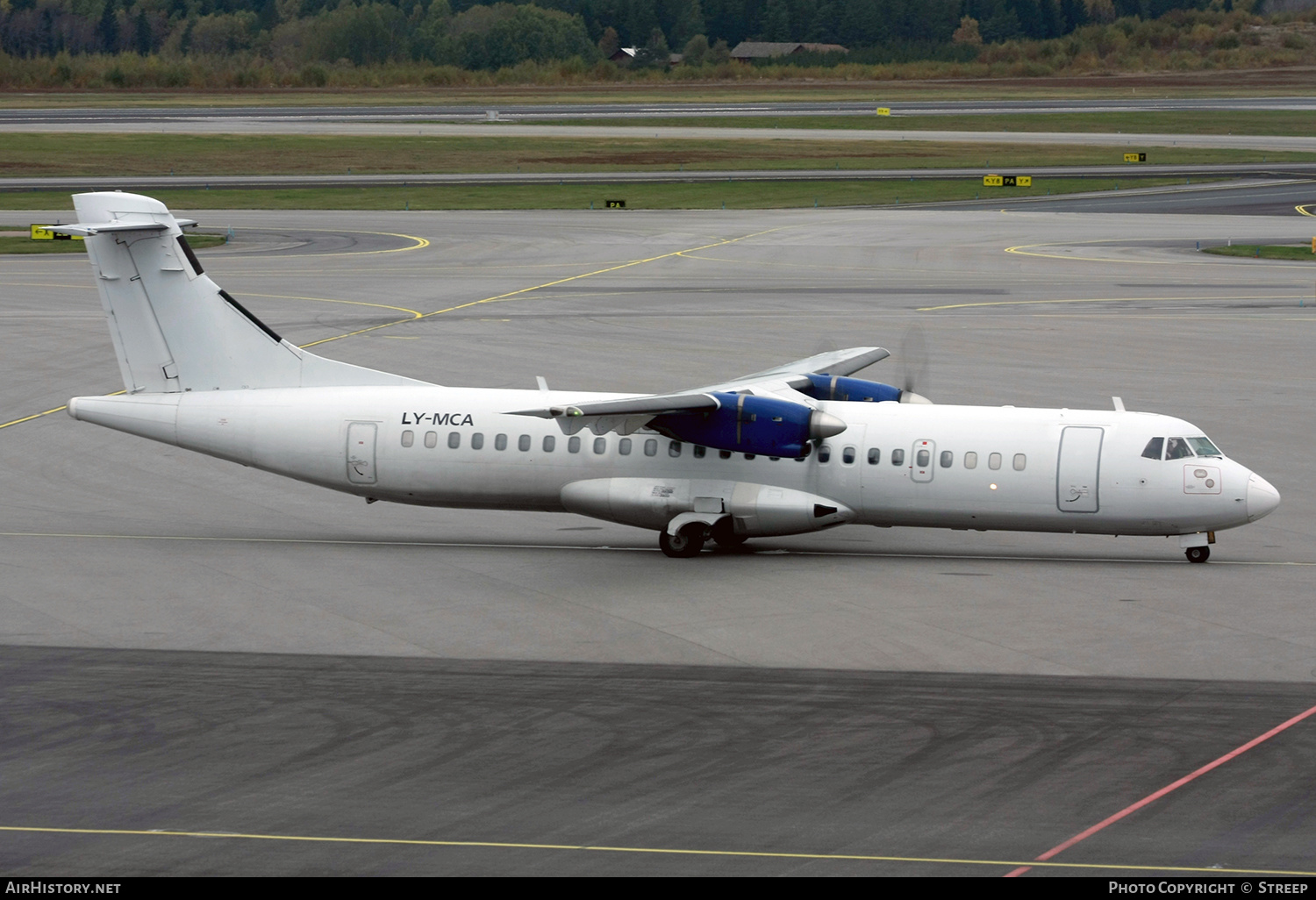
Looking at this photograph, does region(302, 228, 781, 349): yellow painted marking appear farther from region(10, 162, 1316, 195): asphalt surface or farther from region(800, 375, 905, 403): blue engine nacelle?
region(10, 162, 1316, 195): asphalt surface

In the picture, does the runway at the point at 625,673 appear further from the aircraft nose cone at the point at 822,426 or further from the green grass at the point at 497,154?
the green grass at the point at 497,154

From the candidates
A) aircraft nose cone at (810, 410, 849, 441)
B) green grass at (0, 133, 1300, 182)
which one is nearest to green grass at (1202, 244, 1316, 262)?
green grass at (0, 133, 1300, 182)

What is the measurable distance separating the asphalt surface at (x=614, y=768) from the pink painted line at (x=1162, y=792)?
10cm

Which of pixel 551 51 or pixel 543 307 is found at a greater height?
pixel 551 51

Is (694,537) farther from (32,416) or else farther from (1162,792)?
(32,416)

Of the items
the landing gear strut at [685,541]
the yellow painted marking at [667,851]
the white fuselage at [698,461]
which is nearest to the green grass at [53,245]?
the white fuselage at [698,461]

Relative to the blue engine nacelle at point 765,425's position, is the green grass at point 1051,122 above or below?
above

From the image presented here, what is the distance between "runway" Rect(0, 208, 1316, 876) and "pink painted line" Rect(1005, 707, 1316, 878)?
105 millimetres

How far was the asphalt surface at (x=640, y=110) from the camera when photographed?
4940 inches

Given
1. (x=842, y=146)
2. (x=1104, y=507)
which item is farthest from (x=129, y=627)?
(x=842, y=146)

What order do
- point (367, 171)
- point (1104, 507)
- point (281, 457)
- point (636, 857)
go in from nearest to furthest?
point (636, 857), point (1104, 507), point (281, 457), point (367, 171)

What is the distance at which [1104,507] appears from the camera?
81.3 ft

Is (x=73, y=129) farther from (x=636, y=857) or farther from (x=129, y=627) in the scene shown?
(x=636, y=857)

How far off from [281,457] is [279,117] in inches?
4116
